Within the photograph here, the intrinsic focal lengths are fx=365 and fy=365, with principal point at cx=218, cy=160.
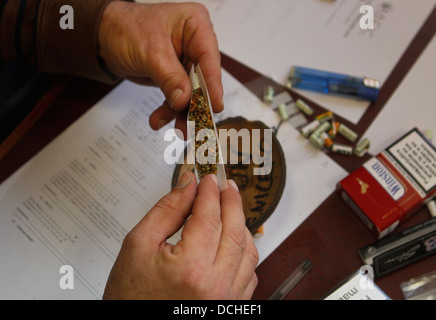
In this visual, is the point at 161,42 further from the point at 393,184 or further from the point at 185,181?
the point at 393,184

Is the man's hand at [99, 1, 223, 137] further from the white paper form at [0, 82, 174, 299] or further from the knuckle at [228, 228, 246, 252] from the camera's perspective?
the knuckle at [228, 228, 246, 252]

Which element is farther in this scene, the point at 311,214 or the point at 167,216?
the point at 311,214

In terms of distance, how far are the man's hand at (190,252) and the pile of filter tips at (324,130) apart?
0.81 ft

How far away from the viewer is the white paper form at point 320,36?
0.72 meters

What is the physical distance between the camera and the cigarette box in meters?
0.55

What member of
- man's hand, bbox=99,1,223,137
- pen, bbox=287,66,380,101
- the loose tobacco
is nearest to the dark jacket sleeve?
man's hand, bbox=99,1,223,137

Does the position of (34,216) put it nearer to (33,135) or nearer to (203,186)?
(33,135)

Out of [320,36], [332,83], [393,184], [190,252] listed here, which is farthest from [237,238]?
[320,36]

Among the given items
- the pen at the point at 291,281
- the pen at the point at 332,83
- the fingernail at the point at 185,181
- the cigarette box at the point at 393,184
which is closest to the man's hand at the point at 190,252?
the fingernail at the point at 185,181

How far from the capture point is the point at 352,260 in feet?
1.88

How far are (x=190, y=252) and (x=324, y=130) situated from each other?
0.37 m

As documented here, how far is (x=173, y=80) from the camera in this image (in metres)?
0.57

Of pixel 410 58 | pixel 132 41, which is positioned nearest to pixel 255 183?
pixel 132 41
